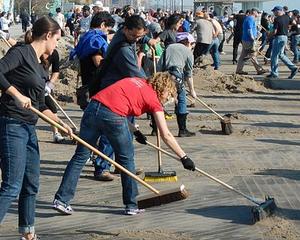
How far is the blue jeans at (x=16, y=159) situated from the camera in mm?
5418

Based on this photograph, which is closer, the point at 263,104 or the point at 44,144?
the point at 44,144

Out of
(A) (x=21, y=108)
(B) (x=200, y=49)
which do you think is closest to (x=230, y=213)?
(A) (x=21, y=108)

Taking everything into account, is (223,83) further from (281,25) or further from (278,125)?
(278,125)

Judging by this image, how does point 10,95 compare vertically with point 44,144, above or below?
above

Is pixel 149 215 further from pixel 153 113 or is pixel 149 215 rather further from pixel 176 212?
pixel 153 113

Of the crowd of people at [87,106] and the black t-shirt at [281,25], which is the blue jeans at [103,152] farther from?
the black t-shirt at [281,25]

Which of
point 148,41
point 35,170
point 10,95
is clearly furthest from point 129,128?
point 148,41

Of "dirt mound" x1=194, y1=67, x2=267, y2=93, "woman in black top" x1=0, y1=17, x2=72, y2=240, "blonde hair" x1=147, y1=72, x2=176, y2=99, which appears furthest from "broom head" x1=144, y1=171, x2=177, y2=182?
"dirt mound" x1=194, y1=67, x2=267, y2=93

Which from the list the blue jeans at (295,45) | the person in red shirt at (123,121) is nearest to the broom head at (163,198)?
the person in red shirt at (123,121)

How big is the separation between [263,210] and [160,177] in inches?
69.9

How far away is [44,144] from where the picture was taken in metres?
10.5

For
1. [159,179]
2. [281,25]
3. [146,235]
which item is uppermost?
[281,25]

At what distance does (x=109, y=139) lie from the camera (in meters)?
6.52

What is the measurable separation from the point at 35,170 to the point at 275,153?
489 centimetres
